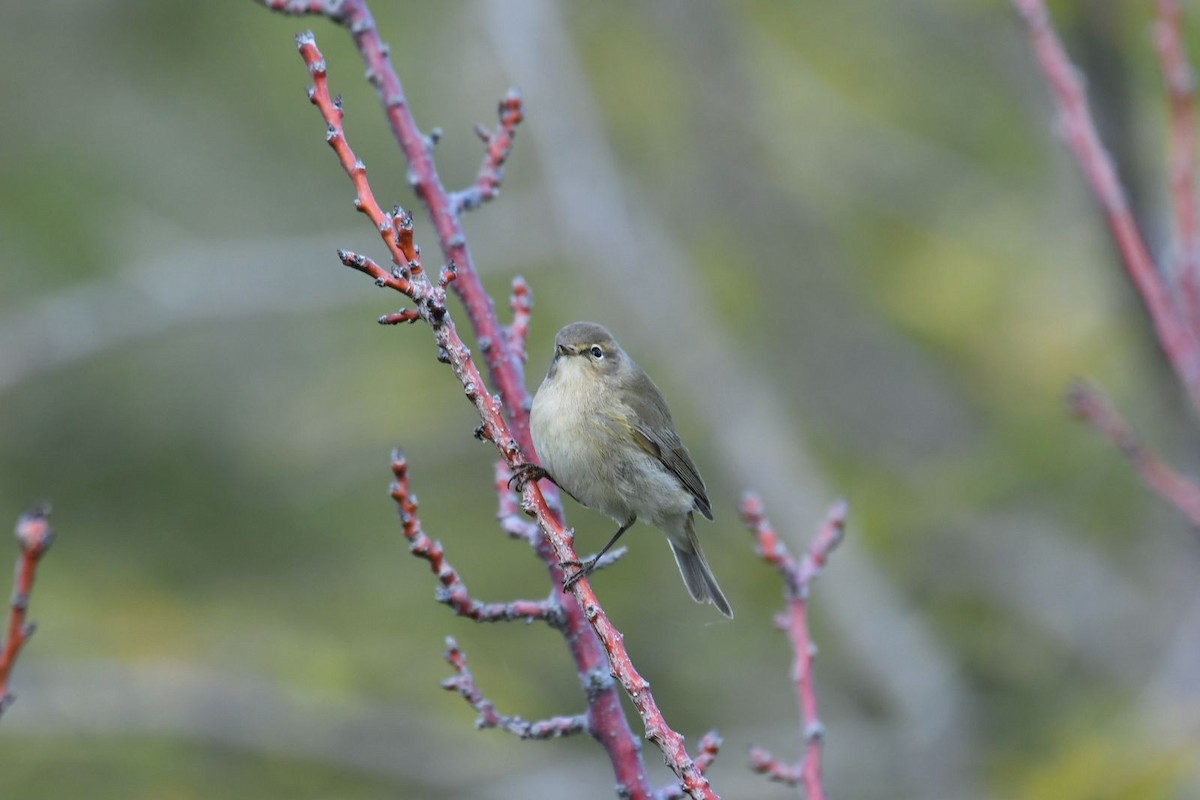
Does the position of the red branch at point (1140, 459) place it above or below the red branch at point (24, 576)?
above

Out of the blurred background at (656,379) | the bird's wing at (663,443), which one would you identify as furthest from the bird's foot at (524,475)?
the blurred background at (656,379)

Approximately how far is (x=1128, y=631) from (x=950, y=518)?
1.47 metres

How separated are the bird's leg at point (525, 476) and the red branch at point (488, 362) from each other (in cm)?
3

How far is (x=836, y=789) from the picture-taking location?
8023 millimetres

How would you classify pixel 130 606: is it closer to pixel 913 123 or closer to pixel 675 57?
pixel 675 57

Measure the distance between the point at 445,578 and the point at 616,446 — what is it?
1518 millimetres

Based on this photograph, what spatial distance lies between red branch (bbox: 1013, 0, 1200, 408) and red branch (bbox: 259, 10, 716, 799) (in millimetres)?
1563

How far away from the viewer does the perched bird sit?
164 inches

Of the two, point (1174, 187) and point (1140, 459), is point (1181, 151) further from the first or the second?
point (1140, 459)

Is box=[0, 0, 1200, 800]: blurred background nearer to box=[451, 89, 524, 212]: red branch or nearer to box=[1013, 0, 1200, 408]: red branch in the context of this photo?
box=[1013, 0, 1200, 408]: red branch

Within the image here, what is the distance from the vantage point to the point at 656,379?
32.2 feet

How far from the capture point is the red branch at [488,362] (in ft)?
8.11

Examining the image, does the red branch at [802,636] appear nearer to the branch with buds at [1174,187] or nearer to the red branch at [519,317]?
the red branch at [519,317]

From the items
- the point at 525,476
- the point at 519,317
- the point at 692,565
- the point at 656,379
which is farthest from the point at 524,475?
the point at 656,379
